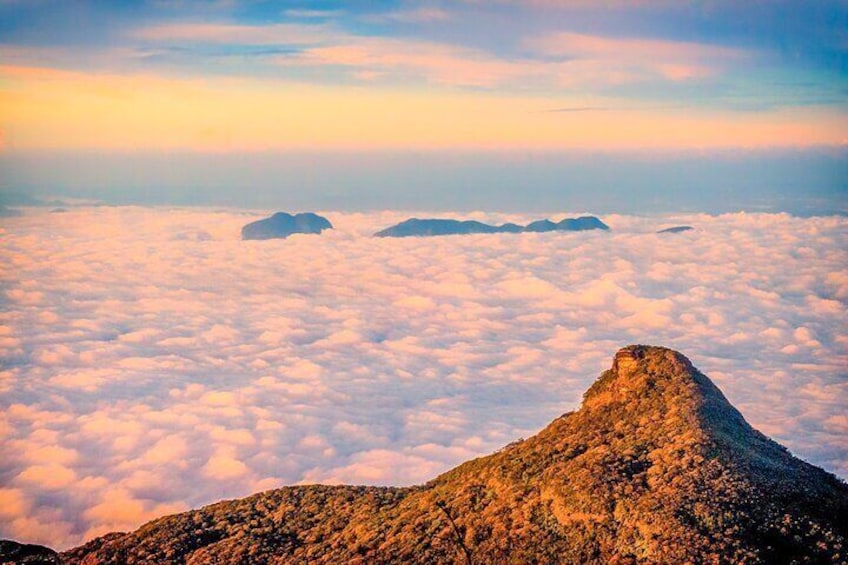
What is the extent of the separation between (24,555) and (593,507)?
25.4m

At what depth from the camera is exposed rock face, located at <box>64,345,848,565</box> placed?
81.1 feet

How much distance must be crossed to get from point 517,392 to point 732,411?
12299cm

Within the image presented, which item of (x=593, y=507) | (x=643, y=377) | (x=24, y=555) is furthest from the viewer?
(x=643, y=377)

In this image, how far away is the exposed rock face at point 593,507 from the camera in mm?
Answer: 24719

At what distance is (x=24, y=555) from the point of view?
35656mm

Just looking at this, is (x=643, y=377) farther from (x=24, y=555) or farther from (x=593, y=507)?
(x=24, y=555)

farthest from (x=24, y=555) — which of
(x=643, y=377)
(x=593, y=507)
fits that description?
(x=643, y=377)

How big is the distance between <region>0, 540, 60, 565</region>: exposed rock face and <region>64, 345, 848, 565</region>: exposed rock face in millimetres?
1208

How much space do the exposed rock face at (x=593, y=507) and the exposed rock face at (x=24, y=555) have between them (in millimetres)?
1208

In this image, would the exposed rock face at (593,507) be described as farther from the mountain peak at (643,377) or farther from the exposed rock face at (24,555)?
the exposed rock face at (24,555)

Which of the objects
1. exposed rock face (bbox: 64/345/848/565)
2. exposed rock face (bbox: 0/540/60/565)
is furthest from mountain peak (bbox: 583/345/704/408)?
exposed rock face (bbox: 0/540/60/565)

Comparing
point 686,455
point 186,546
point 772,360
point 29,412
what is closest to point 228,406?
point 29,412

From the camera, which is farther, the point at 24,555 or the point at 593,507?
the point at 24,555

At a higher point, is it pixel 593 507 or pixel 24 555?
pixel 593 507
